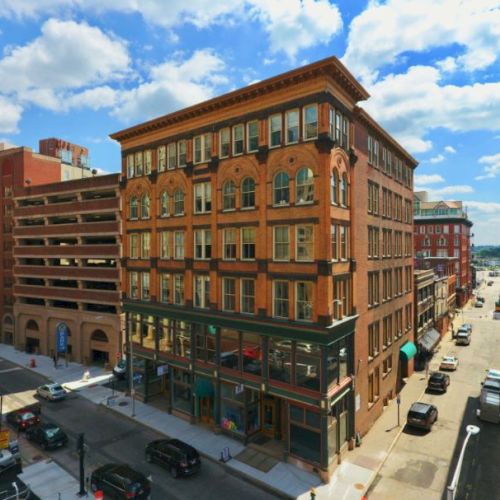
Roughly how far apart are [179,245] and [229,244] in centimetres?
579

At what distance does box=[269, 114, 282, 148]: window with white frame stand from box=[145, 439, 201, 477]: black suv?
20.0 m

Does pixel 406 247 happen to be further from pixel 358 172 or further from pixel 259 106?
pixel 259 106

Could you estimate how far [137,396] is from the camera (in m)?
34.6

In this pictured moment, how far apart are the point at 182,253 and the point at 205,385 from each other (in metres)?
10.5

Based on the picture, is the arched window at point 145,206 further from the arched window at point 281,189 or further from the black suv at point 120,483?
the black suv at point 120,483

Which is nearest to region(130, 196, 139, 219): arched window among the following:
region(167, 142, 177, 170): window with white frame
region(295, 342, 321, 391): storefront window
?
region(167, 142, 177, 170): window with white frame

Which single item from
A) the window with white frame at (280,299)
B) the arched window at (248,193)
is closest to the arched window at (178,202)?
the arched window at (248,193)

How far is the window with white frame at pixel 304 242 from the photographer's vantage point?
77.2ft

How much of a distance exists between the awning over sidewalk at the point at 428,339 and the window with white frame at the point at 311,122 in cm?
3086

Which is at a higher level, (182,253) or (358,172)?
(358,172)

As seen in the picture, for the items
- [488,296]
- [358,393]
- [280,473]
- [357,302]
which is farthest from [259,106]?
[488,296]

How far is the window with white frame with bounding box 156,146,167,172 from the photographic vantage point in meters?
32.8

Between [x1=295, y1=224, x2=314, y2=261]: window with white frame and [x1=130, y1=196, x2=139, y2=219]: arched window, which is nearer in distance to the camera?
[x1=295, y1=224, x2=314, y2=261]: window with white frame

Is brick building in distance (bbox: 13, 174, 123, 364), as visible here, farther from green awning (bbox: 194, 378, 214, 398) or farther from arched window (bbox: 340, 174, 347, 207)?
arched window (bbox: 340, 174, 347, 207)
